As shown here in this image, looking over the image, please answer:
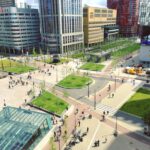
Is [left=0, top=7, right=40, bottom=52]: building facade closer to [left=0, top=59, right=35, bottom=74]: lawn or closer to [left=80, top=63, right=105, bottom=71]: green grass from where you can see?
[left=0, top=59, right=35, bottom=74]: lawn

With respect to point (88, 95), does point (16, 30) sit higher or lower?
higher

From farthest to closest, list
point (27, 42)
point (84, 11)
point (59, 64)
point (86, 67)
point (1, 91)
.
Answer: point (84, 11) → point (27, 42) → point (59, 64) → point (86, 67) → point (1, 91)

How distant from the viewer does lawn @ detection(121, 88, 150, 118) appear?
54797 millimetres

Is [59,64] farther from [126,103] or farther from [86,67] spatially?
[126,103]

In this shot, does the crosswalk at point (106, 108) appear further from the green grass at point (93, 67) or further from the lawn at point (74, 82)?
the green grass at point (93, 67)

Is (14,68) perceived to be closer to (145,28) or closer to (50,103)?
(50,103)

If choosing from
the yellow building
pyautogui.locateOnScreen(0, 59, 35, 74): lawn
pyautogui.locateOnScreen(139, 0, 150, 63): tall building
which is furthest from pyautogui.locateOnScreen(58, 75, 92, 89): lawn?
the yellow building

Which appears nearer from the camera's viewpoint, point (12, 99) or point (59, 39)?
point (12, 99)

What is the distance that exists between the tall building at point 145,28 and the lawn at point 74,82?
38.6 metres

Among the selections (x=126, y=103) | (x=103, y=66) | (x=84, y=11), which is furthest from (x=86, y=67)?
(x=84, y=11)

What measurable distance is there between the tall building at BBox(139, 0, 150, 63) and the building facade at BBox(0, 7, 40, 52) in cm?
7385

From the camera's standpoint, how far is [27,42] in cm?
14525

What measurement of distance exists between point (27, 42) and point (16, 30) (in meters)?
11.8

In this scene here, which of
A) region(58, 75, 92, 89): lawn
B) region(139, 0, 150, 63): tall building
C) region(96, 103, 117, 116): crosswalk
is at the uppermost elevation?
region(139, 0, 150, 63): tall building
